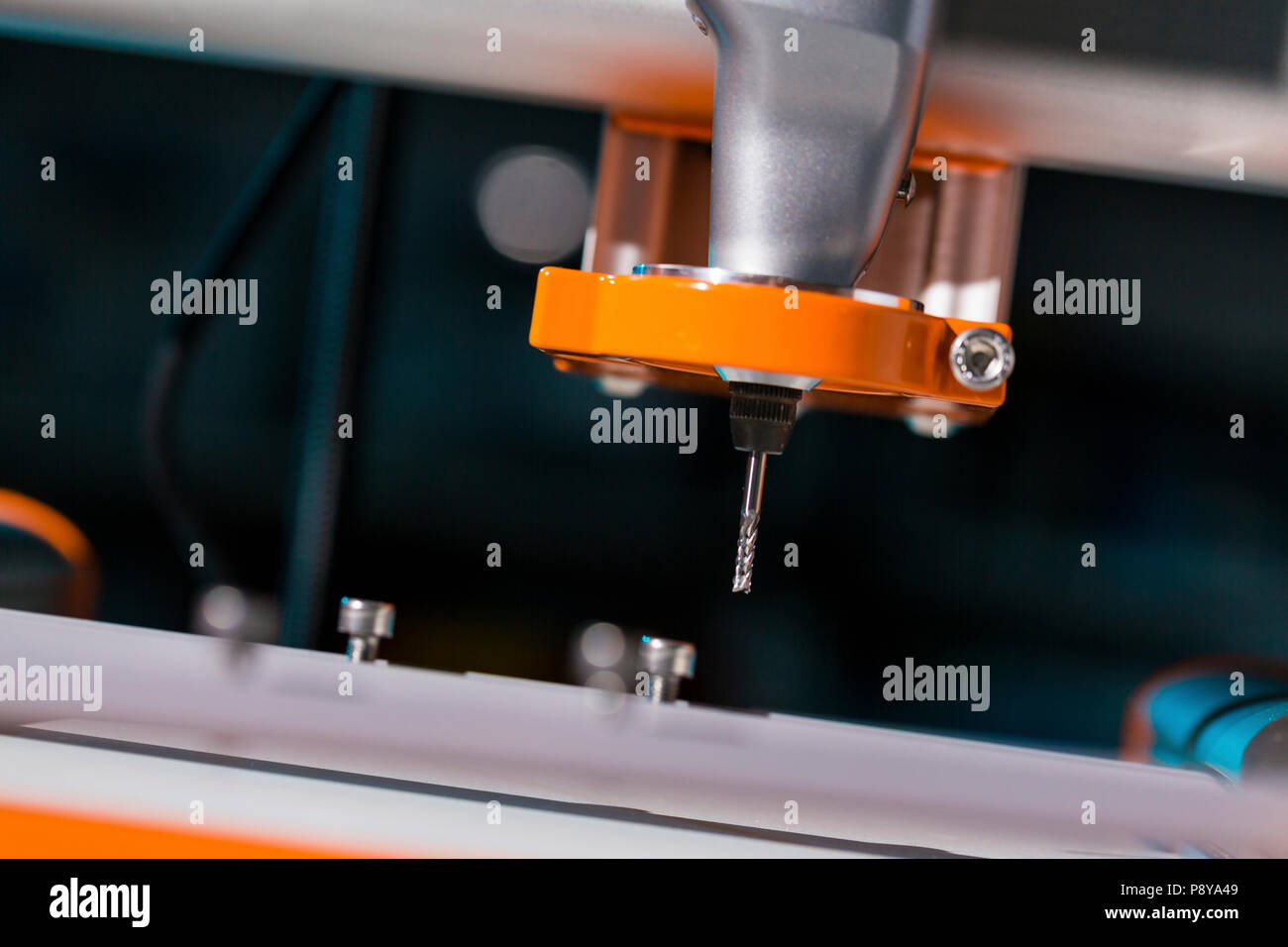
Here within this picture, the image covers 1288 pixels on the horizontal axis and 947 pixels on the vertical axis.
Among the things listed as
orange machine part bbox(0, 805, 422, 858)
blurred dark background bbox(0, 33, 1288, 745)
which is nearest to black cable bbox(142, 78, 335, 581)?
blurred dark background bbox(0, 33, 1288, 745)

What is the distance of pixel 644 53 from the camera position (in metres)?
0.52

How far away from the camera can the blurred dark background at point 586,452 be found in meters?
0.83

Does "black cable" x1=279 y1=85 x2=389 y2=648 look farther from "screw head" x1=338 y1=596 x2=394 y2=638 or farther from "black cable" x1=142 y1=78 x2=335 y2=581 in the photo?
"screw head" x1=338 y1=596 x2=394 y2=638

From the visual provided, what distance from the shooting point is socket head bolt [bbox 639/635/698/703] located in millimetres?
541

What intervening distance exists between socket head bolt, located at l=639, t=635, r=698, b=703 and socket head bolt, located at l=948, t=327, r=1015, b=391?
0.22 metres

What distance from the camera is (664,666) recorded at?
542 millimetres

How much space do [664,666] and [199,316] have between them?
0.50m

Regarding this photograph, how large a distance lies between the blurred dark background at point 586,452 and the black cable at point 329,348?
24 mm

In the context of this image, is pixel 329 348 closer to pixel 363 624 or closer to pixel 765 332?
pixel 363 624

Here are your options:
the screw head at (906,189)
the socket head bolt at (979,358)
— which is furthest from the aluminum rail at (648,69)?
the socket head bolt at (979,358)
